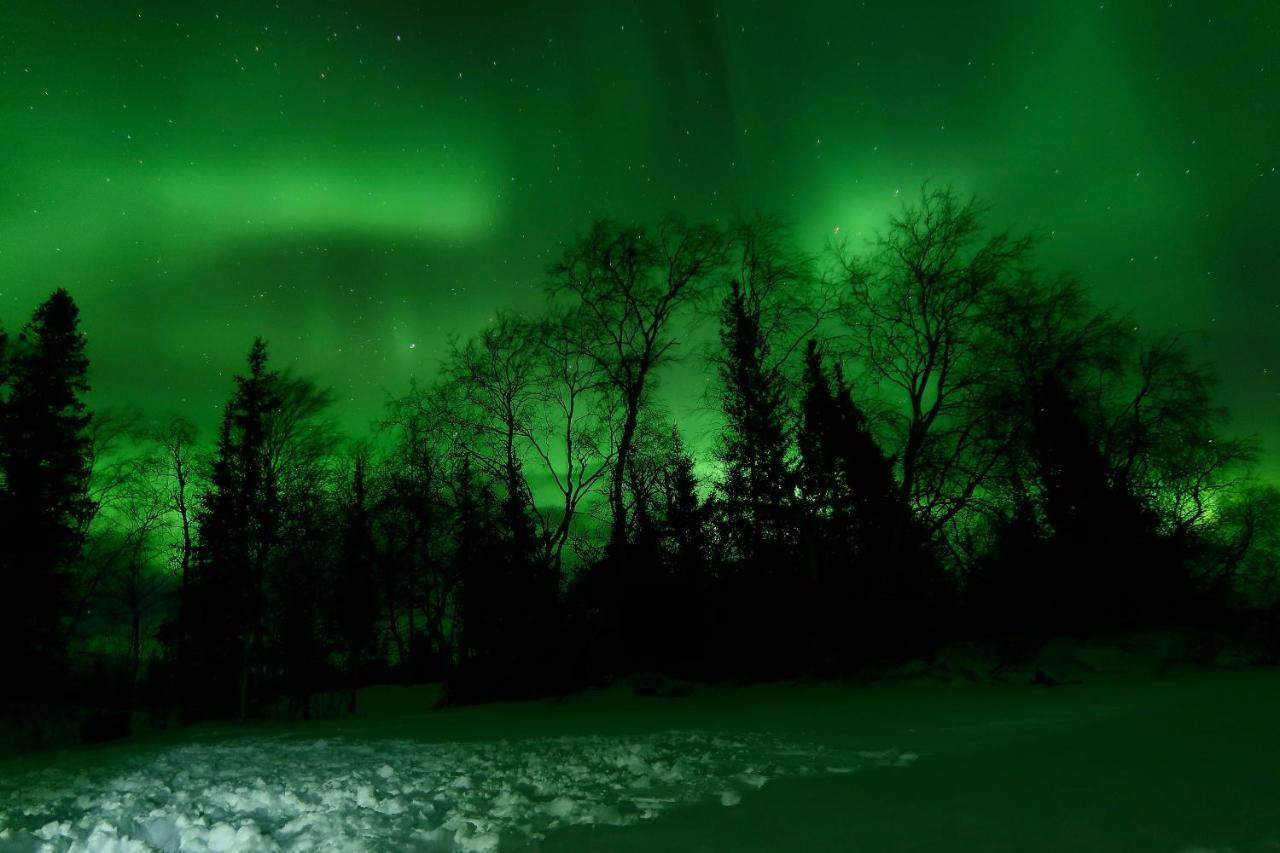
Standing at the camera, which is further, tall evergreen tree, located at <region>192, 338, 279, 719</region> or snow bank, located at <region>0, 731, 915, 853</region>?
tall evergreen tree, located at <region>192, 338, 279, 719</region>

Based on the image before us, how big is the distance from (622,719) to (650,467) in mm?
10502

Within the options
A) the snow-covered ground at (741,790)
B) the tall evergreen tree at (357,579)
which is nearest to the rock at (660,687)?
the snow-covered ground at (741,790)

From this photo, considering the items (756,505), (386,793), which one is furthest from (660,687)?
(386,793)

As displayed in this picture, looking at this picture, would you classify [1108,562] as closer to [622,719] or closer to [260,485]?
[622,719]

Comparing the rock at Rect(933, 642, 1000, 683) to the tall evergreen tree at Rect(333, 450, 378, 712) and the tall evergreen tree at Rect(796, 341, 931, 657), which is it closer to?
the tall evergreen tree at Rect(796, 341, 931, 657)

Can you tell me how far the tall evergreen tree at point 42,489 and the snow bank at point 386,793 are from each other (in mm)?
19429

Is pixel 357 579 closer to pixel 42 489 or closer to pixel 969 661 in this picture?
pixel 42 489

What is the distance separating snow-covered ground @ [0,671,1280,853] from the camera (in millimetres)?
3410

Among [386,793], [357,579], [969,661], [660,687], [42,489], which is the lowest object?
[660,687]

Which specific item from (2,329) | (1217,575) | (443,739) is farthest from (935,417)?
(2,329)

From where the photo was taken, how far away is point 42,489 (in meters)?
24.0

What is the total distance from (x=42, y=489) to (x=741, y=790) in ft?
98.4

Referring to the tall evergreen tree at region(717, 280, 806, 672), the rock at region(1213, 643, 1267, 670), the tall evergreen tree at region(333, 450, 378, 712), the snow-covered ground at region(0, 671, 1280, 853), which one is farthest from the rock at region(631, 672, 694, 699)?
the tall evergreen tree at region(333, 450, 378, 712)

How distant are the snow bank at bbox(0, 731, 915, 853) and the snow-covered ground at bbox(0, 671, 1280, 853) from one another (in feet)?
0.09
